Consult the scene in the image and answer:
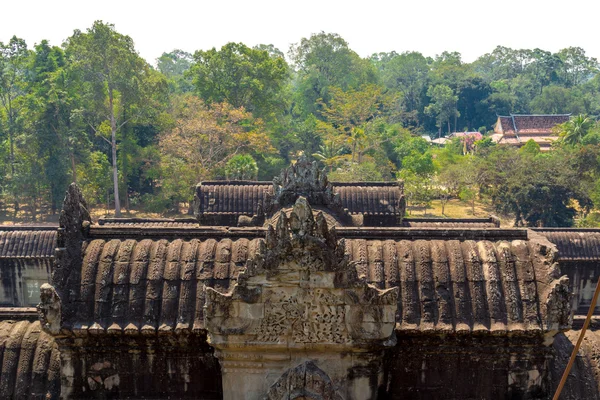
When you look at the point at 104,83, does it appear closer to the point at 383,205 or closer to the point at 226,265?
the point at 383,205

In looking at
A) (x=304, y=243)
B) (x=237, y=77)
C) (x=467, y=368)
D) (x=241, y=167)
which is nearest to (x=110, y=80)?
(x=241, y=167)

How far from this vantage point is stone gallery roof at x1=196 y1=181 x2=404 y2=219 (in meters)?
23.0

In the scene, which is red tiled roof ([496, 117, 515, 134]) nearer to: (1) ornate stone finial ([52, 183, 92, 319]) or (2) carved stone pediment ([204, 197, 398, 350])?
(2) carved stone pediment ([204, 197, 398, 350])

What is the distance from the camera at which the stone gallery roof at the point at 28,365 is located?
8.66m

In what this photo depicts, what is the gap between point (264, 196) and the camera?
23906 millimetres

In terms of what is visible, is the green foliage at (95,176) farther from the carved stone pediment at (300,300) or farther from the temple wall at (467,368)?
the temple wall at (467,368)

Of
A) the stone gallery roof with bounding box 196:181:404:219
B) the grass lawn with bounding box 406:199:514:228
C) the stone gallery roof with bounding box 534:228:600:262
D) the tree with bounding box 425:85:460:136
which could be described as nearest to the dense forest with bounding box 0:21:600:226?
the grass lawn with bounding box 406:199:514:228

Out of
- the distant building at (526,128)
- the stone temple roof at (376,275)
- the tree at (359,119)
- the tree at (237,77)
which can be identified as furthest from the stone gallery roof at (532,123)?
the stone temple roof at (376,275)

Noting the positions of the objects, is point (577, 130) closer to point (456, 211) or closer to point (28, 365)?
point (456, 211)

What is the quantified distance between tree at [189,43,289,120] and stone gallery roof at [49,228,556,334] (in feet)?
137

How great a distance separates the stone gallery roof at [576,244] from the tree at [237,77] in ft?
106

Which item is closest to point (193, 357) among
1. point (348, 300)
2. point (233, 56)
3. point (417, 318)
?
point (348, 300)

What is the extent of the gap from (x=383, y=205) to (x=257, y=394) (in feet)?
50.9

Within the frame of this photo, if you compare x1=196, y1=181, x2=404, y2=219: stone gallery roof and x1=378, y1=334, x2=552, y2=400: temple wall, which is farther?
x1=196, y1=181, x2=404, y2=219: stone gallery roof
